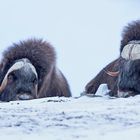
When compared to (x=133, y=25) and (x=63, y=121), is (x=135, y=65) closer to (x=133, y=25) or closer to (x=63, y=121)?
(x=133, y=25)

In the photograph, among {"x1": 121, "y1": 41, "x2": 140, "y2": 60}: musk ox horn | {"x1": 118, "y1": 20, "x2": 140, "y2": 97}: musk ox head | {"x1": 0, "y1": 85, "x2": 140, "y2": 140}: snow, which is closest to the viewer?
{"x1": 0, "y1": 85, "x2": 140, "y2": 140}: snow

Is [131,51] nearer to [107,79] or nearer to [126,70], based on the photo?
[126,70]

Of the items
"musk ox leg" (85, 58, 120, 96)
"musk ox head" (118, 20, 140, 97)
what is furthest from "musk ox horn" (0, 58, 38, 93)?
"musk ox head" (118, 20, 140, 97)

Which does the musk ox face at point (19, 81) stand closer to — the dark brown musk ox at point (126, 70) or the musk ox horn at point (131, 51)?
the dark brown musk ox at point (126, 70)

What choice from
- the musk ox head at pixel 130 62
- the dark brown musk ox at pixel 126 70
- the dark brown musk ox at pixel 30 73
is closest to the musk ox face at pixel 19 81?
the dark brown musk ox at pixel 30 73

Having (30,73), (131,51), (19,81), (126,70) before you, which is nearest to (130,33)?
(131,51)

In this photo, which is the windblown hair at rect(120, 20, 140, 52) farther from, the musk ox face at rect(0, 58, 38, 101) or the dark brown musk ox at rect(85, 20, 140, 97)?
the musk ox face at rect(0, 58, 38, 101)

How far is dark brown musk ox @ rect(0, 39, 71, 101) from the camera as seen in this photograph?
7141 mm

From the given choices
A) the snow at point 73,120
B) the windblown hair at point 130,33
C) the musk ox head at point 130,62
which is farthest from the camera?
the windblown hair at point 130,33

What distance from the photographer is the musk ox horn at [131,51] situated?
6893 millimetres

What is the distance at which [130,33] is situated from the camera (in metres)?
7.57

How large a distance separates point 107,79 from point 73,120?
187 inches

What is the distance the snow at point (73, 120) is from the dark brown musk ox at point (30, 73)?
2.82 meters

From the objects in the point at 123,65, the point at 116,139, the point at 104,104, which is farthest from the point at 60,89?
the point at 116,139
